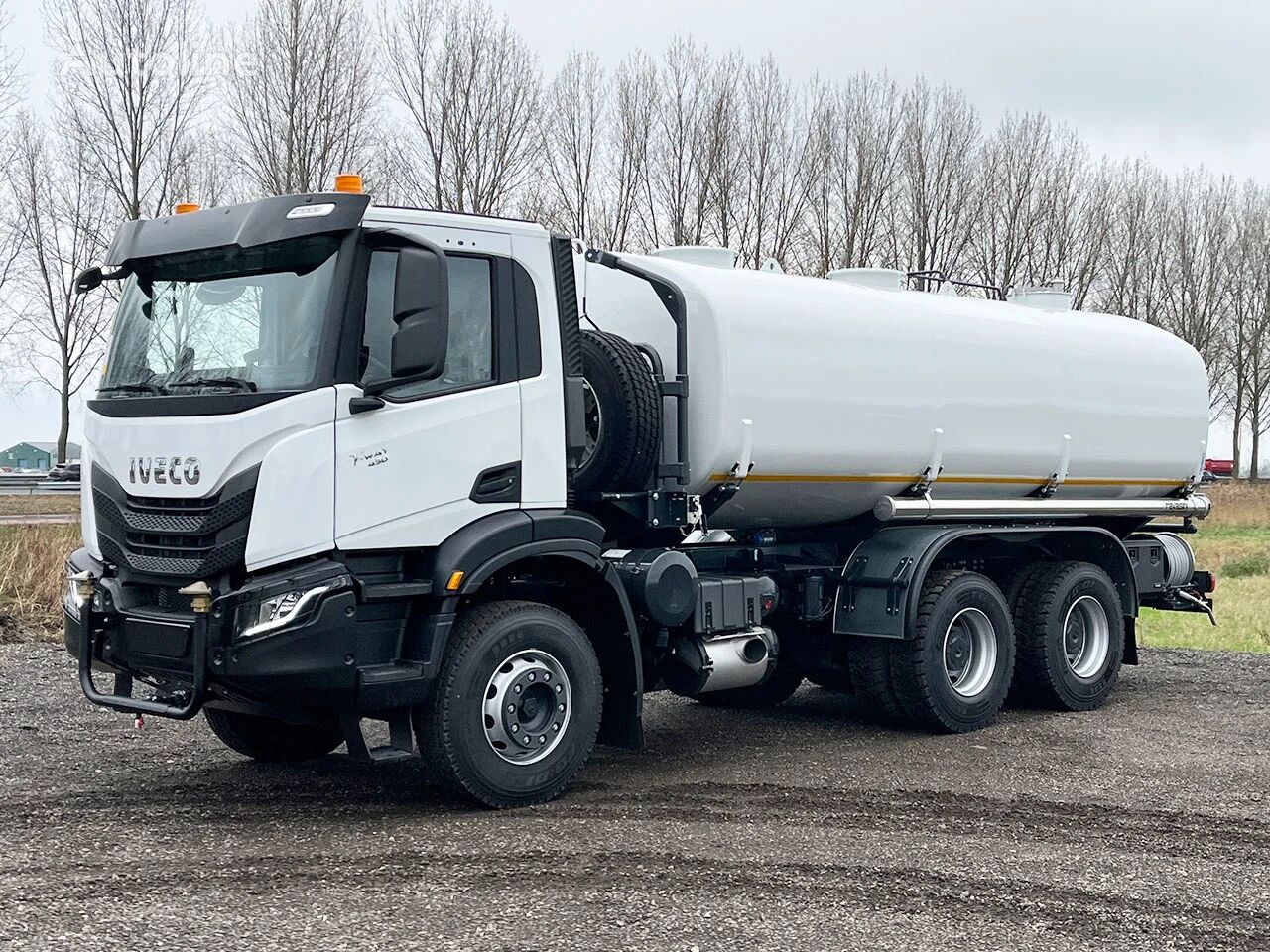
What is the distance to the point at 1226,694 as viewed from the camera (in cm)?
1105

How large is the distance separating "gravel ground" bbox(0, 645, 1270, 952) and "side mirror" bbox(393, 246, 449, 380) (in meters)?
2.17

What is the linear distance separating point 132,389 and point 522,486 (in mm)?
1933

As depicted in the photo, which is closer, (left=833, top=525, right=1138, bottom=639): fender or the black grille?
the black grille

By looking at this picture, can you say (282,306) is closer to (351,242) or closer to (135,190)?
(351,242)

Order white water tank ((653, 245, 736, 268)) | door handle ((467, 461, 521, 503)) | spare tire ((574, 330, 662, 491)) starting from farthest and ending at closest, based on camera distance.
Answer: white water tank ((653, 245, 736, 268)), spare tire ((574, 330, 662, 491)), door handle ((467, 461, 521, 503))

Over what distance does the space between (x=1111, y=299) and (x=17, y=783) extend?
41.0m

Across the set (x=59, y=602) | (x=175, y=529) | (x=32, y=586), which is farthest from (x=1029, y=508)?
(x=32, y=586)

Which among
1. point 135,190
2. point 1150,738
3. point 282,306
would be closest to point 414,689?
point 282,306

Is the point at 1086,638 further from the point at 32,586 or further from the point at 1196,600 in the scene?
the point at 32,586

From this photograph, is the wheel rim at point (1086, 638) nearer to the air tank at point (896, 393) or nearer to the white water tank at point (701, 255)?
the air tank at point (896, 393)

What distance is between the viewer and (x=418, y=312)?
21.5ft

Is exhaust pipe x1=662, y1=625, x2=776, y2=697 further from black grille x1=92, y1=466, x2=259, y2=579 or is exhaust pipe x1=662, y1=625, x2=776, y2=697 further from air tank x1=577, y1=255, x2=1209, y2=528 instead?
black grille x1=92, y1=466, x2=259, y2=579

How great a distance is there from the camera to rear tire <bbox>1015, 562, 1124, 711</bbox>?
10.4 metres

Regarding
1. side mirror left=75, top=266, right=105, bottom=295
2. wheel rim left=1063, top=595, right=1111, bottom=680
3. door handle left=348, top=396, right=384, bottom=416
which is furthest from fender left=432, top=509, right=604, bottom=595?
wheel rim left=1063, top=595, right=1111, bottom=680
